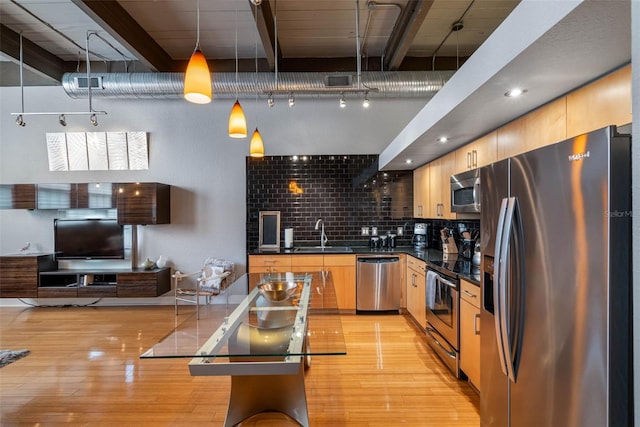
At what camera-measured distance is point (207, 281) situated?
460cm

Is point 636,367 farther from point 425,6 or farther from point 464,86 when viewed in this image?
point 425,6

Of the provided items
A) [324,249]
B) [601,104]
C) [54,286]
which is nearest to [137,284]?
[54,286]

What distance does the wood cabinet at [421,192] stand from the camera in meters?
4.53

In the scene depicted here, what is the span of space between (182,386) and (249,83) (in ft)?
11.9

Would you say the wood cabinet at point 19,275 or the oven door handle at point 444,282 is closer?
the oven door handle at point 444,282

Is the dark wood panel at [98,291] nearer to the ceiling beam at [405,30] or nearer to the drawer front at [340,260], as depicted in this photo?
the drawer front at [340,260]

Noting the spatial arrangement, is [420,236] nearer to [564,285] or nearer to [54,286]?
[564,285]

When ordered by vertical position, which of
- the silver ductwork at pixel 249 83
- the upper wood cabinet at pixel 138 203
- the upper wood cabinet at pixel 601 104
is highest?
the silver ductwork at pixel 249 83

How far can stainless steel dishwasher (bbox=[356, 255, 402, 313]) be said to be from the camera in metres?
4.52

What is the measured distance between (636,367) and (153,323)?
484 cm

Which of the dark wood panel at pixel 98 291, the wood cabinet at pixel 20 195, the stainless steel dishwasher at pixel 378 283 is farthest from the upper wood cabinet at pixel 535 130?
the wood cabinet at pixel 20 195

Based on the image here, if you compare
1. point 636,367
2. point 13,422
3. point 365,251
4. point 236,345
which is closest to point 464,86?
point 636,367

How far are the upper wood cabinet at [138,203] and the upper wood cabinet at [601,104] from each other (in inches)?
193

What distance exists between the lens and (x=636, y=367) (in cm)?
80
